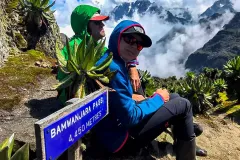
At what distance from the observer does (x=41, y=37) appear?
43.3 ft

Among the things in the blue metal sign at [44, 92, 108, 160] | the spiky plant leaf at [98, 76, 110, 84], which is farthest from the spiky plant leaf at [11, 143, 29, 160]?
the spiky plant leaf at [98, 76, 110, 84]

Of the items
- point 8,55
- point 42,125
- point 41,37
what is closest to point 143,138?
point 42,125

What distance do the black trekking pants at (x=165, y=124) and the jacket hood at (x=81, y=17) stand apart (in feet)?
7.56

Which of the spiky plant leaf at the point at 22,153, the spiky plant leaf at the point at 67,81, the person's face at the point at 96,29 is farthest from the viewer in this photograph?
the person's face at the point at 96,29

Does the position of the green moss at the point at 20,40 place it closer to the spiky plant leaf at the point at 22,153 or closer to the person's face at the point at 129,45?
the person's face at the point at 129,45

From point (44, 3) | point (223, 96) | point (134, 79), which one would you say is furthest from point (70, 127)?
point (44, 3)

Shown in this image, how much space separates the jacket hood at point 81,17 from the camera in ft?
19.3

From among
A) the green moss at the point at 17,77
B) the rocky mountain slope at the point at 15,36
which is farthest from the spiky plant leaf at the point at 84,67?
the rocky mountain slope at the point at 15,36

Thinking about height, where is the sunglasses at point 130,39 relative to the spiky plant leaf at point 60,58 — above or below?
above

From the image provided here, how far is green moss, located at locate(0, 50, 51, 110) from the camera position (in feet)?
20.3

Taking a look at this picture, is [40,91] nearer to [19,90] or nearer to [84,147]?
[19,90]

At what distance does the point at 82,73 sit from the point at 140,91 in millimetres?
1194

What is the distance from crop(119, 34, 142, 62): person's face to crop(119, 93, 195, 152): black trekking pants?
893 millimetres

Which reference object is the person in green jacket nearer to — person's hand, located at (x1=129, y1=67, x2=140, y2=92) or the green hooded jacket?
the green hooded jacket
